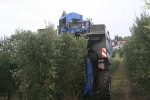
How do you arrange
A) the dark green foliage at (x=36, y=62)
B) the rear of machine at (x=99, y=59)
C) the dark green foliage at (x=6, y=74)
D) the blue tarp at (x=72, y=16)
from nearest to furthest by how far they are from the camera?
1. the dark green foliage at (x=36, y=62)
2. the rear of machine at (x=99, y=59)
3. the blue tarp at (x=72, y=16)
4. the dark green foliage at (x=6, y=74)

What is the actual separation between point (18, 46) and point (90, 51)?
184 inches

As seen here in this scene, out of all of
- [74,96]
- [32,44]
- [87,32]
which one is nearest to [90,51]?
[87,32]

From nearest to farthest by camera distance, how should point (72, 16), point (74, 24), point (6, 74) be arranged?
point (74, 24)
point (72, 16)
point (6, 74)

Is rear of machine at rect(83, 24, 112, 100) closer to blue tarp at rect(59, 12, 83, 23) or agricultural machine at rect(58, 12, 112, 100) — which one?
agricultural machine at rect(58, 12, 112, 100)

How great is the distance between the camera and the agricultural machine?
11766mm

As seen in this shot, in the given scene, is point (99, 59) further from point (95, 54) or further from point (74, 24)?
point (74, 24)

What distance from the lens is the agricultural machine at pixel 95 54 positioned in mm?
11766

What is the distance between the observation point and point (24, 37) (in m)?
8.90

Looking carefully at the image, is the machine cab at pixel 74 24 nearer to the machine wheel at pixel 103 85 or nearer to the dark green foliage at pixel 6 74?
the machine wheel at pixel 103 85

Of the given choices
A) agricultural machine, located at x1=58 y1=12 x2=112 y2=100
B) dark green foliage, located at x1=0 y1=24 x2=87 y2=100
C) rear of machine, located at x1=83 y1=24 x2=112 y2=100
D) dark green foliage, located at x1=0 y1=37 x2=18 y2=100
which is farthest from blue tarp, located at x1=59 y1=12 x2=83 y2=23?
dark green foliage, located at x1=0 y1=37 x2=18 y2=100

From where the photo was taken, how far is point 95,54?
11.9 metres

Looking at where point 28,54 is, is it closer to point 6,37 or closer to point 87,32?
point 87,32

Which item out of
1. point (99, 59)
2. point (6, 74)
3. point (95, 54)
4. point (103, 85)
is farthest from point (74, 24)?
point (6, 74)

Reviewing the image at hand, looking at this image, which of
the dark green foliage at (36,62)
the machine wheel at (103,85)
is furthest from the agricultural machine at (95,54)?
the dark green foliage at (36,62)
